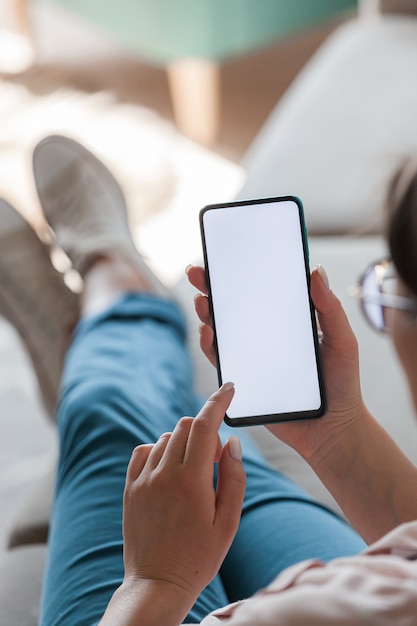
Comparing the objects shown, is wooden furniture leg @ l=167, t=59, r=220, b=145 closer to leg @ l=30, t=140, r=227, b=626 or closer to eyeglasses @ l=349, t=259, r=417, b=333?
leg @ l=30, t=140, r=227, b=626

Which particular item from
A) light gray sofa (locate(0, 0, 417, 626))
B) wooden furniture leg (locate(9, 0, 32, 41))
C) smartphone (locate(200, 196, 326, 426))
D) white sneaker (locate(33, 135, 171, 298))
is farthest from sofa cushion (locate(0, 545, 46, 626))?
wooden furniture leg (locate(9, 0, 32, 41))

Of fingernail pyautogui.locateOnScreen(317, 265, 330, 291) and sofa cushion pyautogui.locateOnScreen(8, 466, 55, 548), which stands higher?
fingernail pyautogui.locateOnScreen(317, 265, 330, 291)

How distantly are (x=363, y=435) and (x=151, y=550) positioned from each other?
0.45 ft

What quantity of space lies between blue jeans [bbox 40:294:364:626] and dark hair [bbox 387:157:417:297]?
121mm

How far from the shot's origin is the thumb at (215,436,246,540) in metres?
0.38

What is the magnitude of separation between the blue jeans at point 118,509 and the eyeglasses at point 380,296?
0.10 m

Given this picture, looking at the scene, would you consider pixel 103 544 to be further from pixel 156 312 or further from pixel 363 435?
pixel 156 312

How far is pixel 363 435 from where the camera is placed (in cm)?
44

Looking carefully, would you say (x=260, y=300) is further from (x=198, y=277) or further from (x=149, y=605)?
(x=149, y=605)

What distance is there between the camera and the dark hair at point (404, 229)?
34 cm

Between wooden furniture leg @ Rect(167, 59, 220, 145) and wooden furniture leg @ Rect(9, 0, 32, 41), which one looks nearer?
wooden furniture leg @ Rect(167, 59, 220, 145)

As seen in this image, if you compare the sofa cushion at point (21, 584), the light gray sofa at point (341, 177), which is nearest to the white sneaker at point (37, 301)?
the light gray sofa at point (341, 177)

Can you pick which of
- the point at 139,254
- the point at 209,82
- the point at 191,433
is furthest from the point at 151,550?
the point at 209,82

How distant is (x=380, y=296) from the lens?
0.44m
